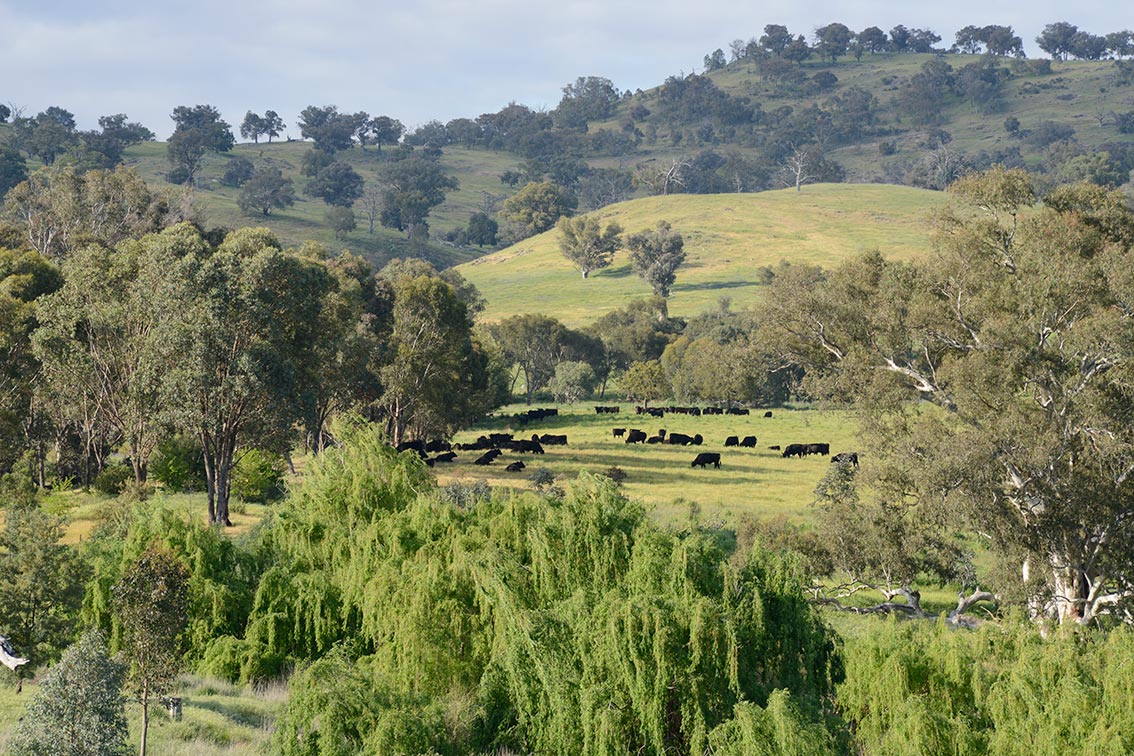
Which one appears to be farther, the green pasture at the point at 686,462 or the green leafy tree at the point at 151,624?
the green pasture at the point at 686,462

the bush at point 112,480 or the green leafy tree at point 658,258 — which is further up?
the green leafy tree at point 658,258

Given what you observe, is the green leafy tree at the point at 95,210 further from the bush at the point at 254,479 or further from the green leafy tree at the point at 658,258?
the green leafy tree at the point at 658,258

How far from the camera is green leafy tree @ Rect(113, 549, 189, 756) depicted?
51.1ft

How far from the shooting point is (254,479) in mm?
50625

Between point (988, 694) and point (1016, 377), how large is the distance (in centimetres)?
1470

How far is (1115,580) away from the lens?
105 ft

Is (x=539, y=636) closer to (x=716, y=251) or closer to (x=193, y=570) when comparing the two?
(x=193, y=570)

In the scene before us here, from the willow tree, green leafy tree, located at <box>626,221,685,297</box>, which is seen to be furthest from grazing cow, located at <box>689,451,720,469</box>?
green leafy tree, located at <box>626,221,685,297</box>

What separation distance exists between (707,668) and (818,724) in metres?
2.07

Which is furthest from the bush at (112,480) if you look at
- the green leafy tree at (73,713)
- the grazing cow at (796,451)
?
the grazing cow at (796,451)

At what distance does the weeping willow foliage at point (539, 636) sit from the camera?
1594 cm

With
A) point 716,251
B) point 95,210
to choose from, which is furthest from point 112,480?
point 716,251

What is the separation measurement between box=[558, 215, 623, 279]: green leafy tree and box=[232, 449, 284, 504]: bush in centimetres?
11500

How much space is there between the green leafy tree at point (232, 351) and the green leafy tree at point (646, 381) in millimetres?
55866
